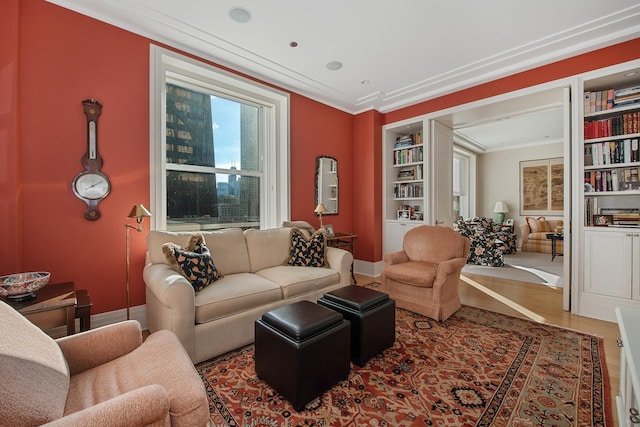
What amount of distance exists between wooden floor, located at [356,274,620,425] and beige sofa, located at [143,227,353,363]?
158 cm

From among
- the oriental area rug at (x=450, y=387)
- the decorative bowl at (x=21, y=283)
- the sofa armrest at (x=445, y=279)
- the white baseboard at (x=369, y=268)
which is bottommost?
the oriental area rug at (x=450, y=387)

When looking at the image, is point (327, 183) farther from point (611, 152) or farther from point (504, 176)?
point (504, 176)

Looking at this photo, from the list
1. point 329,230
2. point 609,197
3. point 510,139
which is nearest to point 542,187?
point 510,139

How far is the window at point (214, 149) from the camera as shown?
9.59ft

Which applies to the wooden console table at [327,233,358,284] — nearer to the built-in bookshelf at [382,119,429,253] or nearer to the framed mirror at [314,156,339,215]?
the framed mirror at [314,156,339,215]

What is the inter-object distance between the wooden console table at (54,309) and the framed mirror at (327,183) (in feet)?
10.2

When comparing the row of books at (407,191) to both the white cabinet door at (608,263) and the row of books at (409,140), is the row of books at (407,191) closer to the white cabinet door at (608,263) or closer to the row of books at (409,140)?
the row of books at (409,140)

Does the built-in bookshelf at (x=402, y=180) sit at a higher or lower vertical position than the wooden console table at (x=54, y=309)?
higher

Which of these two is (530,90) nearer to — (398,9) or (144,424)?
(398,9)

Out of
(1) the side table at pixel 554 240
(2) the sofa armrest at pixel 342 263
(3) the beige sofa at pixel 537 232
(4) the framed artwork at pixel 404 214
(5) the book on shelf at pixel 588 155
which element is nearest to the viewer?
(5) the book on shelf at pixel 588 155

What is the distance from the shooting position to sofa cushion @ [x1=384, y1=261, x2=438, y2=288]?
2.86m

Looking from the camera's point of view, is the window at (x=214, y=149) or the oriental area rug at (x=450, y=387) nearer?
the oriental area rug at (x=450, y=387)

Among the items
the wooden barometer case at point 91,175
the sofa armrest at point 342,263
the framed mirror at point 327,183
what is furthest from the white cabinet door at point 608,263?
the wooden barometer case at point 91,175

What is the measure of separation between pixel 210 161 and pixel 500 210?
735 cm
